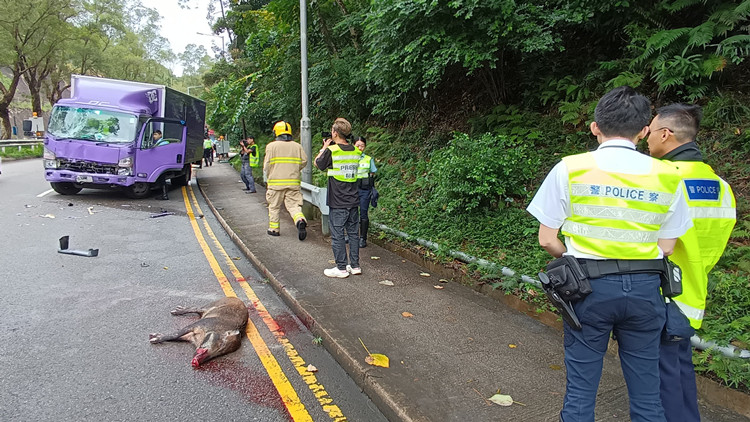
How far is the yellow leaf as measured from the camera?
3514mm

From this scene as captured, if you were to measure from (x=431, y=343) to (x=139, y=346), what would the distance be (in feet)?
8.51

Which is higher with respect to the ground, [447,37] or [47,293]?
[447,37]

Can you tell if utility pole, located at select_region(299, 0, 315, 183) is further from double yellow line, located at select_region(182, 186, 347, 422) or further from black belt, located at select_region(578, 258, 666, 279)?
black belt, located at select_region(578, 258, 666, 279)

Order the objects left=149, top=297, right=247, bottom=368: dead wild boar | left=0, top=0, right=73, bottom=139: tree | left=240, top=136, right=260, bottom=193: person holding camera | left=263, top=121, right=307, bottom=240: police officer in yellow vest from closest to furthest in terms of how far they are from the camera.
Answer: left=149, top=297, right=247, bottom=368: dead wild boar
left=263, top=121, right=307, bottom=240: police officer in yellow vest
left=240, top=136, right=260, bottom=193: person holding camera
left=0, top=0, right=73, bottom=139: tree

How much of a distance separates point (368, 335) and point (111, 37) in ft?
153

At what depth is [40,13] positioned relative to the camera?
97.5ft

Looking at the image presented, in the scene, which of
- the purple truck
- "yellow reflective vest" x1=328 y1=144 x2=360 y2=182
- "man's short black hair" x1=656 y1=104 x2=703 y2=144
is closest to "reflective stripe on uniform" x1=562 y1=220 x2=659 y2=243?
"man's short black hair" x1=656 y1=104 x2=703 y2=144

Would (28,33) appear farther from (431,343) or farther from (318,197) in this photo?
(431,343)

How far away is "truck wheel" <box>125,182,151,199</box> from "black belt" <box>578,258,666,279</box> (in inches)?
496

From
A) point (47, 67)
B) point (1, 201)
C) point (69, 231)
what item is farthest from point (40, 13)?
point (69, 231)

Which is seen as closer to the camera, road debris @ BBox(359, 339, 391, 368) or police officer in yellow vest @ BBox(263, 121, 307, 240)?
road debris @ BBox(359, 339, 391, 368)

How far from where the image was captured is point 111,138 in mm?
11375

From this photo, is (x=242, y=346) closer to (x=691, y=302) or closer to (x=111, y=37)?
(x=691, y=302)

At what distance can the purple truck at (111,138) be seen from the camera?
11070mm
